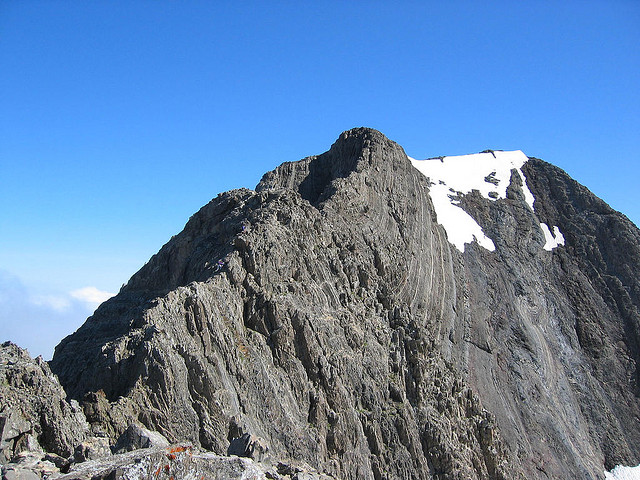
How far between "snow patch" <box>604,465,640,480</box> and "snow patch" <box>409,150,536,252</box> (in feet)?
87.3

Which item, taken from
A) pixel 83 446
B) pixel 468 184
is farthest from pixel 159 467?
pixel 468 184

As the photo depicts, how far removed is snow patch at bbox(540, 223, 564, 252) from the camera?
82.8 metres

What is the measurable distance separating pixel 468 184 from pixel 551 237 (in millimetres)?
12734

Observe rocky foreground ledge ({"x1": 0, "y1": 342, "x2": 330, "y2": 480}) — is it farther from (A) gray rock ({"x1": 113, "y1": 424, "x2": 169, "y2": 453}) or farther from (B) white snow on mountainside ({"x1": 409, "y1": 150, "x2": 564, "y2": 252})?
(B) white snow on mountainside ({"x1": 409, "y1": 150, "x2": 564, "y2": 252})

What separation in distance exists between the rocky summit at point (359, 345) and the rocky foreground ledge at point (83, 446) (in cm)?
8

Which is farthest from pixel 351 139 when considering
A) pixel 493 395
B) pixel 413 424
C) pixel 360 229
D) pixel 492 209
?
pixel 413 424

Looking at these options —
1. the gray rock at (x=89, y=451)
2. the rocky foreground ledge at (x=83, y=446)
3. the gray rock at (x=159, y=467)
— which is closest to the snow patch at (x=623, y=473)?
the rocky foreground ledge at (x=83, y=446)

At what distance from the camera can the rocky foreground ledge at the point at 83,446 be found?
1916 centimetres

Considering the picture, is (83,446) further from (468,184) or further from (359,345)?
(468,184)

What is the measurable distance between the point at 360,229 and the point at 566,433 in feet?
90.6

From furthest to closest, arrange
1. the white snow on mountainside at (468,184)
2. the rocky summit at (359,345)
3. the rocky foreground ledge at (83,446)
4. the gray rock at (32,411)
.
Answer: the white snow on mountainside at (468,184) → the rocky summit at (359,345) → the gray rock at (32,411) → the rocky foreground ledge at (83,446)

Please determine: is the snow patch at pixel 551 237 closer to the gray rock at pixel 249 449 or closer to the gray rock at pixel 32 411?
the gray rock at pixel 249 449

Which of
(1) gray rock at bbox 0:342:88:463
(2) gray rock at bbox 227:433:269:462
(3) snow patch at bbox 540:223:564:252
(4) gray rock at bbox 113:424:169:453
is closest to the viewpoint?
(4) gray rock at bbox 113:424:169:453

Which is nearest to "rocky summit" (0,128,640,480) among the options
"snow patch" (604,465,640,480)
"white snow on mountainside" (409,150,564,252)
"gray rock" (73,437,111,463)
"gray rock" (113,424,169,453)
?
"gray rock" (113,424,169,453)
